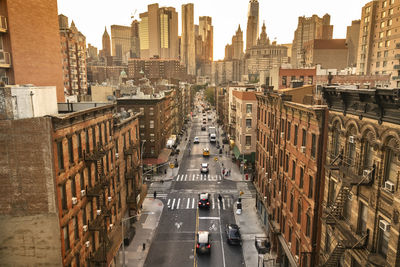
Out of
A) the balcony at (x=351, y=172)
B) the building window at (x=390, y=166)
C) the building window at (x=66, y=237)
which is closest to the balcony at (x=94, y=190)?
the building window at (x=66, y=237)

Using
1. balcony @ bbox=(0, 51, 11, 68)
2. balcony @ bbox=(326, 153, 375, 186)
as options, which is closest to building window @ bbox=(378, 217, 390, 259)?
balcony @ bbox=(326, 153, 375, 186)

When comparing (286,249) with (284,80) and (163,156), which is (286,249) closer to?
(284,80)

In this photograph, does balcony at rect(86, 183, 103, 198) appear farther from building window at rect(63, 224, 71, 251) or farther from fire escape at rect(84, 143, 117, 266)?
building window at rect(63, 224, 71, 251)

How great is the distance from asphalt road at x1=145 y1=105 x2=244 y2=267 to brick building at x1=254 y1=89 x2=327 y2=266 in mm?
5680

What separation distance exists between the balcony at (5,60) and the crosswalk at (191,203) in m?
28.4

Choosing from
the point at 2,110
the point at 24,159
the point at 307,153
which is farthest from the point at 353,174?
the point at 2,110

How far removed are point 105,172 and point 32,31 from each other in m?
14.1

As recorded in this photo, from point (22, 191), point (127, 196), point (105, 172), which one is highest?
point (22, 191)

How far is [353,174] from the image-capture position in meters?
14.7

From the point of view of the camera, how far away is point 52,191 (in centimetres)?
1675

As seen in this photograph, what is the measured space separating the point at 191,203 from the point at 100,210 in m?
21.7

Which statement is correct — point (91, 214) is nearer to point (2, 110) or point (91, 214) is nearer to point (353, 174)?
point (2, 110)

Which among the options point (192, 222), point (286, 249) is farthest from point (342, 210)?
point (192, 222)

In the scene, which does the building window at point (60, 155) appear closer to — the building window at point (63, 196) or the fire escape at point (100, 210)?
the building window at point (63, 196)
